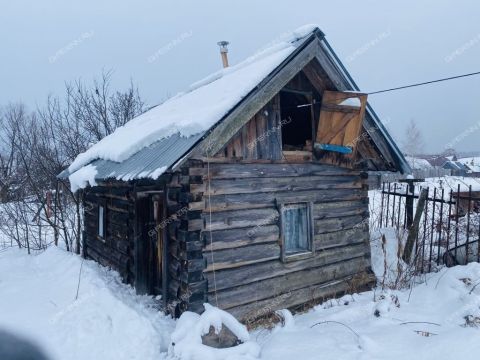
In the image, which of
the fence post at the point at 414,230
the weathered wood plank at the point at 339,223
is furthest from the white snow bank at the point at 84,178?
the fence post at the point at 414,230

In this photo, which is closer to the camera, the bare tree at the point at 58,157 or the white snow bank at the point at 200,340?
the white snow bank at the point at 200,340

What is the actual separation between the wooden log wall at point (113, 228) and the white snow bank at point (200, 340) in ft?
9.88

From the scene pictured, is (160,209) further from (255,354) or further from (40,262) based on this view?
(40,262)

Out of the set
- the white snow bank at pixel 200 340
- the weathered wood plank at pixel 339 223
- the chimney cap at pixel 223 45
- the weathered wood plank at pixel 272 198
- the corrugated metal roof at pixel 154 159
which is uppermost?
the chimney cap at pixel 223 45

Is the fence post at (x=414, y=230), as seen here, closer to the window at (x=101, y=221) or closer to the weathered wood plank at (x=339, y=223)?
the weathered wood plank at (x=339, y=223)

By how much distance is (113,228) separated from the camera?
8.98 m

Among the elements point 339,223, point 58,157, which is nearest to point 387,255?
point 339,223

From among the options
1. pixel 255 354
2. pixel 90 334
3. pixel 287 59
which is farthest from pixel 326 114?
pixel 90 334

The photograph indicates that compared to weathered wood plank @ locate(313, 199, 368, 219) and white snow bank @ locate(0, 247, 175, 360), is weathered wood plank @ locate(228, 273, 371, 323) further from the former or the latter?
weathered wood plank @ locate(313, 199, 368, 219)

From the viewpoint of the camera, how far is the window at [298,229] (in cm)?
722

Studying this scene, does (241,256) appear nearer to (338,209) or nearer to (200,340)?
(200,340)

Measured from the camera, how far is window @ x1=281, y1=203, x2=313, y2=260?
722cm

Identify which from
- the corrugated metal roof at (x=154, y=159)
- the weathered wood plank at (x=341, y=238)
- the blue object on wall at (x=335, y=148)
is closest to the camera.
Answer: the corrugated metal roof at (x=154, y=159)

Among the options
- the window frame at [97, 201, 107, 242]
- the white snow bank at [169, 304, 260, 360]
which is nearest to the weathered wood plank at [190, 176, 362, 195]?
the white snow bank at [169, 304, 260, 360]
